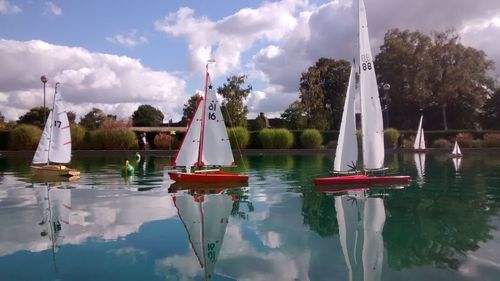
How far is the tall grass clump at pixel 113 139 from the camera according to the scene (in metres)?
38.3

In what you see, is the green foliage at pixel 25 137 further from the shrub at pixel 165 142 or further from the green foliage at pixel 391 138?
the green foliage at pixel 391 138

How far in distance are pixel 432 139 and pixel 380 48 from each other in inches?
667

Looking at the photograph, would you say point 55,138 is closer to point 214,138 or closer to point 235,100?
point 214,138

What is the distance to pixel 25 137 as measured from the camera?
37.8 metres

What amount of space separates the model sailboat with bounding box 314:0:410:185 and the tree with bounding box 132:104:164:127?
73324mm

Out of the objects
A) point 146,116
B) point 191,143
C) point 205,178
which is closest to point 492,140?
point 191,143

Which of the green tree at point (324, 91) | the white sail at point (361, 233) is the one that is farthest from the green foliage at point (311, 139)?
the white sail at point (361, 233)

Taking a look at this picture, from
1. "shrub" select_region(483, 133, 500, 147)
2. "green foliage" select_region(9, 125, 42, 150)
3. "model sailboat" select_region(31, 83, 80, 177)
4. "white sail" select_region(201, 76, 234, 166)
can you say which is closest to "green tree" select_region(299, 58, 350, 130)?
"shrub" select_region(483, 133, 500, 147)

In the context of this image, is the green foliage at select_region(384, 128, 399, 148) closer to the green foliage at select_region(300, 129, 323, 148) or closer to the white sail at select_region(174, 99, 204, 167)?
the green foliage at select_region(300, 129, 323, 148)

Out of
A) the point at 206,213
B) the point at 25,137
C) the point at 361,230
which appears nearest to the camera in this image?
the point at 361,230

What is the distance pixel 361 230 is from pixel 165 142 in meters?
31.9

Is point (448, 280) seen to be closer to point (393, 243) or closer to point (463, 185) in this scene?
point (393, 243)

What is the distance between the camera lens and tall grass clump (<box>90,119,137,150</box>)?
38.3 metres

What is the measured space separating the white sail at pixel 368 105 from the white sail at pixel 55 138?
1259 cm
